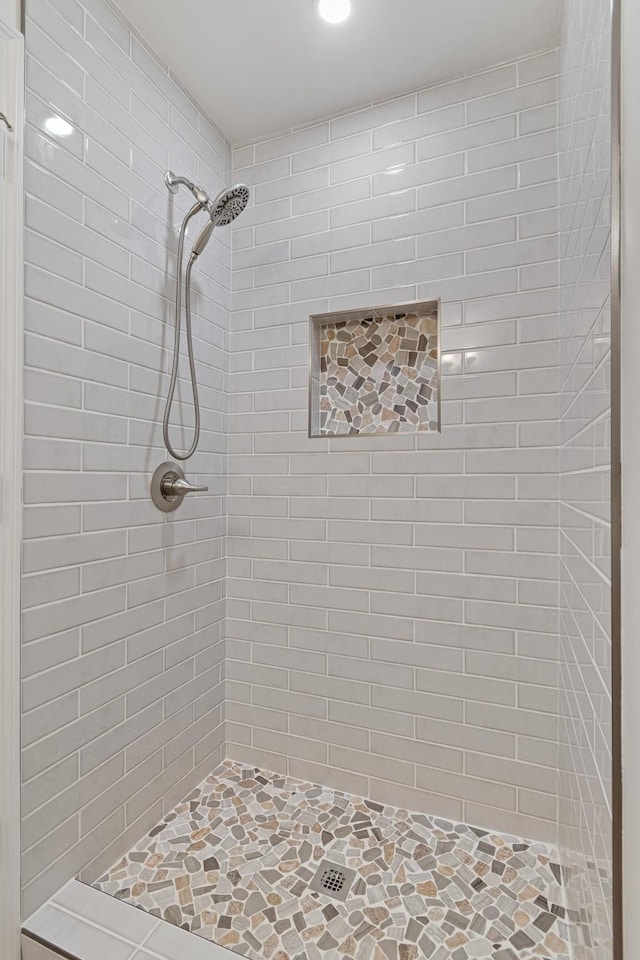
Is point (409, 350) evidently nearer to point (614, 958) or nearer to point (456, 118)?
point (456, 118)

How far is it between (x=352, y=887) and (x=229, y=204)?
1932mm

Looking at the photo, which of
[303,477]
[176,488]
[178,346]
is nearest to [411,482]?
[303,477]

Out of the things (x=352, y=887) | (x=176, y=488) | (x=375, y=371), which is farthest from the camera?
(x=375, y=371)

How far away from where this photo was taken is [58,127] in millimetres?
1233

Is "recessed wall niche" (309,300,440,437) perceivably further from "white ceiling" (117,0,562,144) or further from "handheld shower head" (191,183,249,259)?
"white ceiling" (117,0,562,144)

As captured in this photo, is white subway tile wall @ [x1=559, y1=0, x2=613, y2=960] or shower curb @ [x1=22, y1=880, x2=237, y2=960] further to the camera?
shower curb @ [x1=22, y1=880, x2=237, y2=960]

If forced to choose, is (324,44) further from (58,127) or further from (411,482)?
(411,482)

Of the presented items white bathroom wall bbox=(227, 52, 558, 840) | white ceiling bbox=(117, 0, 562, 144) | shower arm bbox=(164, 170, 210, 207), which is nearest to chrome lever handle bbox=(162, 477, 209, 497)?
white bathroom wall bbox=(227, 52, 558, 840)

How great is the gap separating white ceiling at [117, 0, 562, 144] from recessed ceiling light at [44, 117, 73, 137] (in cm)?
49

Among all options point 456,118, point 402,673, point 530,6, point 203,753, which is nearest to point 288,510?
point 402,673

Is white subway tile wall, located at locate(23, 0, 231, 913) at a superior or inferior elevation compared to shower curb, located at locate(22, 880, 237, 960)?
superior

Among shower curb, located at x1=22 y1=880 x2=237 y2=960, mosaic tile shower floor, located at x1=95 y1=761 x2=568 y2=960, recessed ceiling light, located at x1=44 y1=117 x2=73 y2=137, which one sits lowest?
mosaic tile shower floor, located at x1=95 y1=761 x2=568 y2=960

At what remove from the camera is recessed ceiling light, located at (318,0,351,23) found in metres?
1.40

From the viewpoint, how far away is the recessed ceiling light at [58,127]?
1208mm
